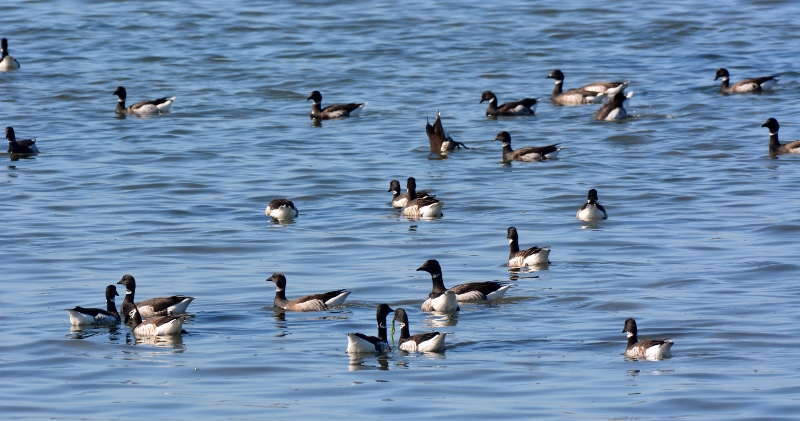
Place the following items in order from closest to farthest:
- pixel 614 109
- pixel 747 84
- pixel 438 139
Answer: pixel 438 139 < pixel 614 109 < pixel 747 84

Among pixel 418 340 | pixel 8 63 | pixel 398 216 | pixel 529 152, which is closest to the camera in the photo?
pixel 418 340

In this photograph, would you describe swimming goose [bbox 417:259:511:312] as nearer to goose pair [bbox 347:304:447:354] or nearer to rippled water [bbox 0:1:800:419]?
rippled water [bbox 0:1:800:419]

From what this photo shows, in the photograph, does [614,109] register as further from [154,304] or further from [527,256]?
[154,304]

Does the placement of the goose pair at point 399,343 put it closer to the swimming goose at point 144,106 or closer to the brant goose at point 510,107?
the brant goose at point 510,107

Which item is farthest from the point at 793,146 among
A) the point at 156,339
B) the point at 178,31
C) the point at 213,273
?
the point at 178,31

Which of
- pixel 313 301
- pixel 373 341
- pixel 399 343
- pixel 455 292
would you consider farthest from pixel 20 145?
pixel 373 341

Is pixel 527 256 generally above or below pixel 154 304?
above

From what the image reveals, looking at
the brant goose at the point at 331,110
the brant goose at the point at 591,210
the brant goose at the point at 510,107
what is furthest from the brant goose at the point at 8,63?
the brant goose at the point at 591,210

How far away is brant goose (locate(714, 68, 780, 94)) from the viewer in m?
35.5

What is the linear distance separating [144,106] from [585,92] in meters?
12.3

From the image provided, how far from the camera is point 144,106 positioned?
34.7 meters

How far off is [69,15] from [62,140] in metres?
21.1

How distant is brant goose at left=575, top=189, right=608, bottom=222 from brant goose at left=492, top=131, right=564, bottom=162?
604 centimetres

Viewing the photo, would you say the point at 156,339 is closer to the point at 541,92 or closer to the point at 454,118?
the point at 454,118
